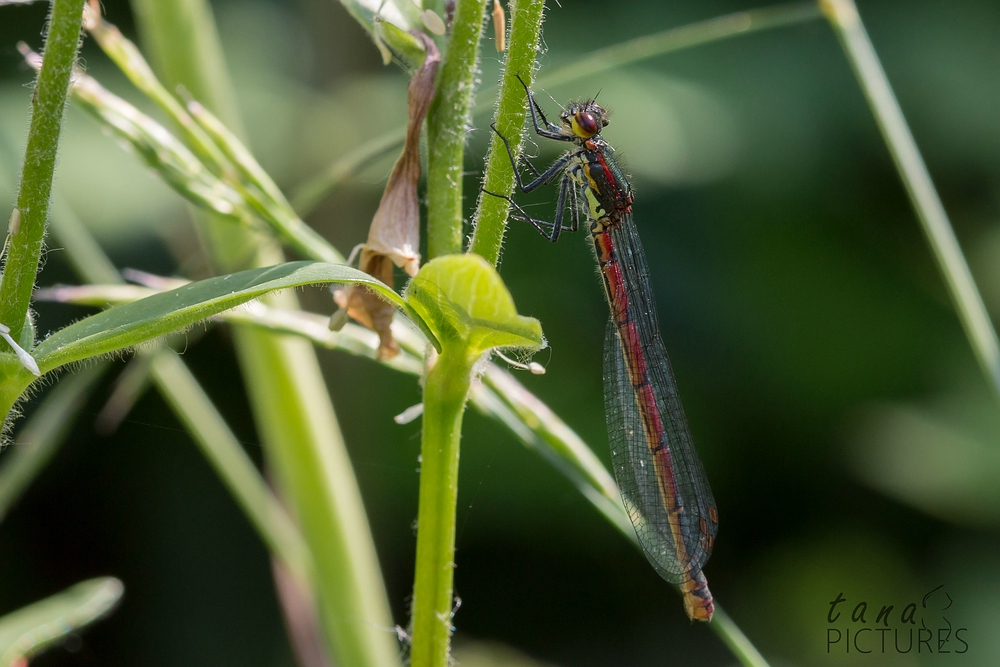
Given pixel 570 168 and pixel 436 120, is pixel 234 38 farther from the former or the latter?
pixel 436 120

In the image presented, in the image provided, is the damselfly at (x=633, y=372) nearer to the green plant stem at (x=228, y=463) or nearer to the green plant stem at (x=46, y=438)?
the green plant stem at (x=228, y=463)

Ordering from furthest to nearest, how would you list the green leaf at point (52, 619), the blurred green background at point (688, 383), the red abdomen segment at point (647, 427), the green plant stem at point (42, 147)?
the blurred green background at point (688, 383)
the red abdomen segment at point (647, 427)
the green leaf at point (52, 619)
the green plant stem at point (42, 147)

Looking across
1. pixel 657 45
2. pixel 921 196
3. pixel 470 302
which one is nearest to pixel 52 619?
pixel 470 302

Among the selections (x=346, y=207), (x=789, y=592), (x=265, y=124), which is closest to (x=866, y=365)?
(x=789, y=592)

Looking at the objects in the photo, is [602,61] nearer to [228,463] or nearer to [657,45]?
[657,45]

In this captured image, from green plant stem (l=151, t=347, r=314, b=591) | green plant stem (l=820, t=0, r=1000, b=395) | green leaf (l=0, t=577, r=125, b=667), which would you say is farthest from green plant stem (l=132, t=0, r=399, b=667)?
green plant stem (l=820, t=0, r=1000, b=395)

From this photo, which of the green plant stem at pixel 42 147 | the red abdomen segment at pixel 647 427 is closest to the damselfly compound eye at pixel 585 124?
the red abdomen segment at pixel 647 427

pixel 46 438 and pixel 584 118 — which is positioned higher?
pixel 584 118
